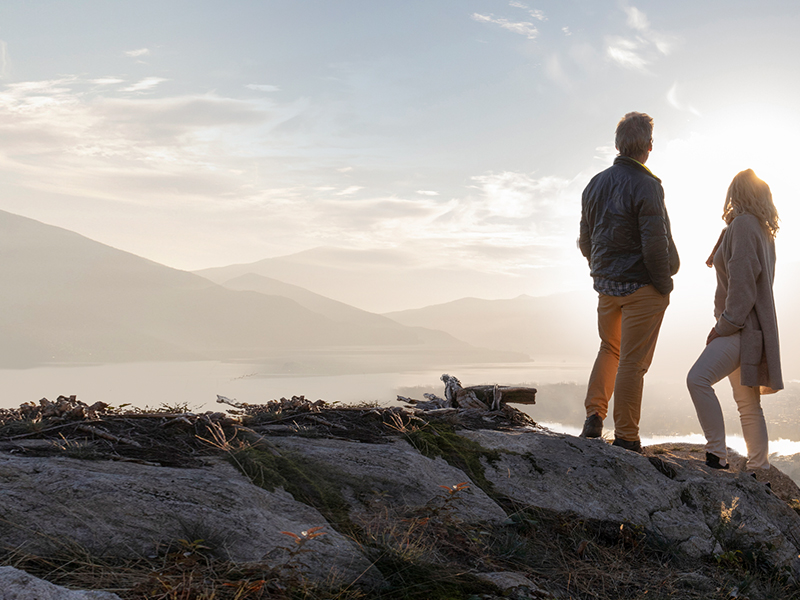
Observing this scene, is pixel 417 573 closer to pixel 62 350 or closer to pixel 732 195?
pixel 732 195

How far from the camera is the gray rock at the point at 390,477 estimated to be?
3359mm

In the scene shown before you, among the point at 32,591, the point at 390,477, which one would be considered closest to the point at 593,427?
the point at 390,477

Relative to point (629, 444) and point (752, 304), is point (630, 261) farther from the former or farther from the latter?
point (629, 444)

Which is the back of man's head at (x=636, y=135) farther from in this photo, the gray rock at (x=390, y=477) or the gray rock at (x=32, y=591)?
the gray rock at (x=32, y=591)

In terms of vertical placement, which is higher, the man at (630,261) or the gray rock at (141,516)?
the man at (630,261)

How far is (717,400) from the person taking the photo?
515 centimetres

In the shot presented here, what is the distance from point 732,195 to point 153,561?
5749mm

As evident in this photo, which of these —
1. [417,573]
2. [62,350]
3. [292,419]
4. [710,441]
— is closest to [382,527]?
[417,573]

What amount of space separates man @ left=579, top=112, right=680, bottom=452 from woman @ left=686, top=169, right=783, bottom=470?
19.9 inches

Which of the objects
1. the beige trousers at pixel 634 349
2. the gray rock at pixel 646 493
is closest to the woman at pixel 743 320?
the beige trousers at pixel 634 349

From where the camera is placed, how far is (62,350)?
10175cm

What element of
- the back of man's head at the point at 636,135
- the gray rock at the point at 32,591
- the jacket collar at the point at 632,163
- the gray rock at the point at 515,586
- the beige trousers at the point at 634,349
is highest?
the back of man's head at the point at 636,135

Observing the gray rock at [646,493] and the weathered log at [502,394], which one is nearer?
the gray rock at [646,493]

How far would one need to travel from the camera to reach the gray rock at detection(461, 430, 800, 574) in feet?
13.3
